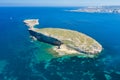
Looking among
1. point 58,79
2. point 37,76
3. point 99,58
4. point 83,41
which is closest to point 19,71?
point 37,76

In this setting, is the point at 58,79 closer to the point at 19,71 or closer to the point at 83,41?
the point at 19,71

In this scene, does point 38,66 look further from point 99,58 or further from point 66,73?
point 99,58

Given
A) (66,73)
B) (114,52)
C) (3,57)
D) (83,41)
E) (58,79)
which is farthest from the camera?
(83,41)

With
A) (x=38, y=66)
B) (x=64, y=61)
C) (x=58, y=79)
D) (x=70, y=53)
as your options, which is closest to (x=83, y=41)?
(x=70, y=53)

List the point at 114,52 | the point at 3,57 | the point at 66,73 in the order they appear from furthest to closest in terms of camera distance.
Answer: the point at 114,52, the point at 3,57, the point at 66,73

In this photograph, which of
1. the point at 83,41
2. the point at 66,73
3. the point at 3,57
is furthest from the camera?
the point at 83,41

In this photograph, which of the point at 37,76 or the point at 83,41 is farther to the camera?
the point at 83,41
